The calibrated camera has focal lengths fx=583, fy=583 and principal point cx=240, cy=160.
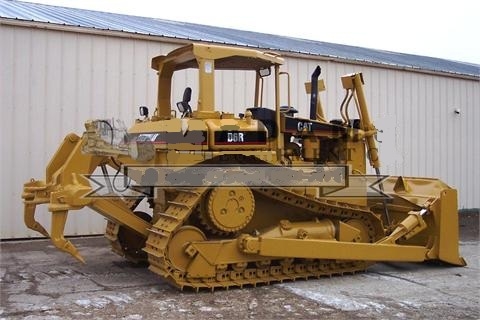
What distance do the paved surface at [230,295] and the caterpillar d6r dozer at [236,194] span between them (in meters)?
0.27

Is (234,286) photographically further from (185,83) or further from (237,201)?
(185,83)

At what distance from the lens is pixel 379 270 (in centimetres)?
765

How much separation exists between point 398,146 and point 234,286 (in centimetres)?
845

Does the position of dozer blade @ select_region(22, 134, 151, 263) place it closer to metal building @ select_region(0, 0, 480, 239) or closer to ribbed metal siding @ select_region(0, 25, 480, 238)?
ribbed metal siding @ select_region(0, 25, 480, 238)

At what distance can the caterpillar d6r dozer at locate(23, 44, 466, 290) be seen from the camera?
6301mm

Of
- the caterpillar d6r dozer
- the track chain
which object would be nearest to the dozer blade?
the caterpillar d6r dozer

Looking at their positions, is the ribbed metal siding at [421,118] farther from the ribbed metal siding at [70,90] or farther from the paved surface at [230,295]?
the paved surface at [230,295]

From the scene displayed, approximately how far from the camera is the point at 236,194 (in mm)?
6418

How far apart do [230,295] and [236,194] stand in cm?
108

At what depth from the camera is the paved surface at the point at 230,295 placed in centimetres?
550

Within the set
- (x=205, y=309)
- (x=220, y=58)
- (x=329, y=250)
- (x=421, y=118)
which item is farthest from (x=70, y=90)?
(x=421, y=118)

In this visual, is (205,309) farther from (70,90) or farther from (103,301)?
(70,90)

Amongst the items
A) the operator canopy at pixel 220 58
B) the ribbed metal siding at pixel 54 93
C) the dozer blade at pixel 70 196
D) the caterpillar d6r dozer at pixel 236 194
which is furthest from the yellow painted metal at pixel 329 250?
the ribbed metal siding at pixel 54 93

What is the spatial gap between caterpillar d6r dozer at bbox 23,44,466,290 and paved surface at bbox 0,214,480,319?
268mm
